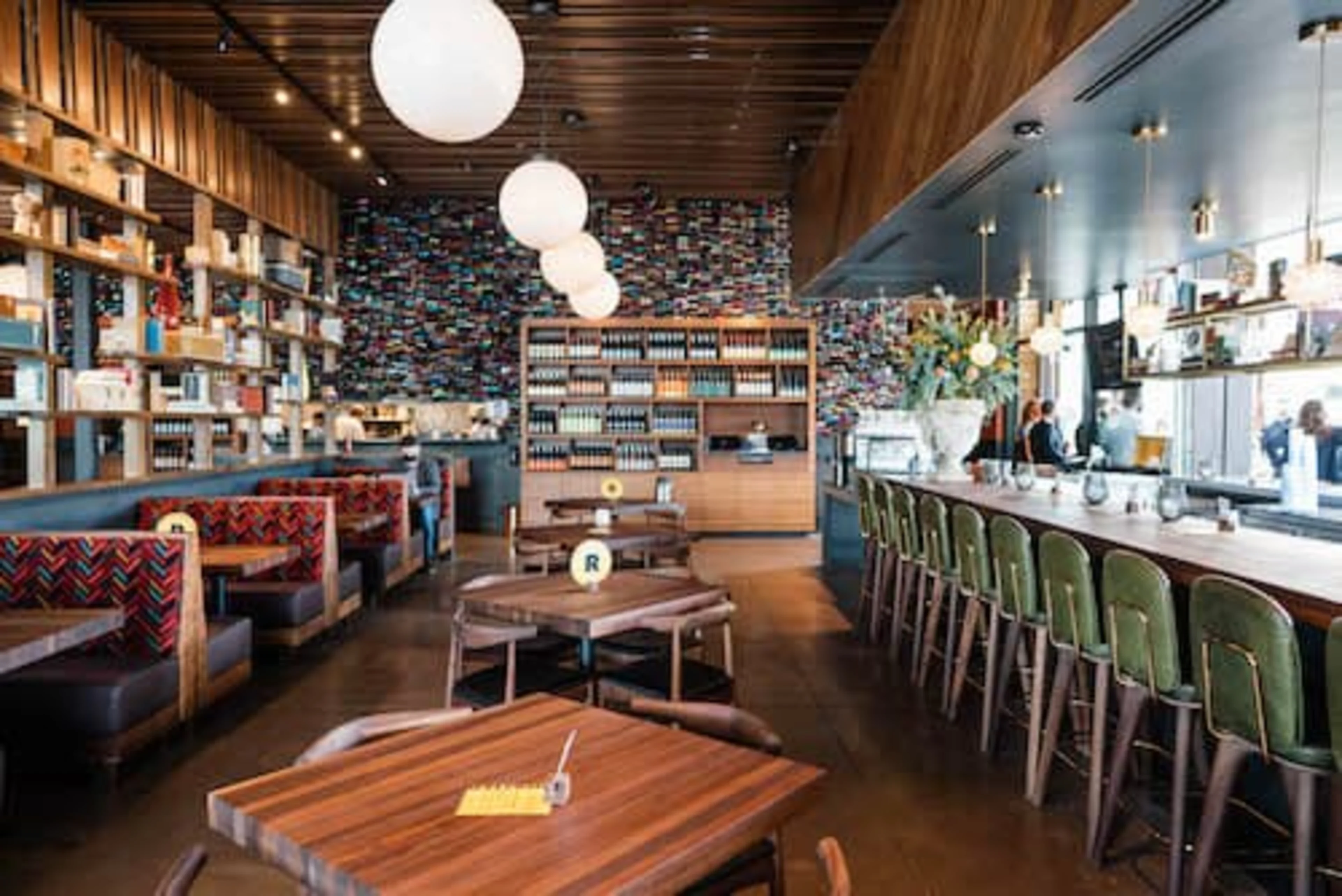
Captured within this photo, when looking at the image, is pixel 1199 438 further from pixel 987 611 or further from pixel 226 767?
pixel 226 767

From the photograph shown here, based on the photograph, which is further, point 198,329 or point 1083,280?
point 1083,280

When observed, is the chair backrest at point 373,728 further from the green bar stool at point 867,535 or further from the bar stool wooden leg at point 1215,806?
the green bar stool at point 867,535

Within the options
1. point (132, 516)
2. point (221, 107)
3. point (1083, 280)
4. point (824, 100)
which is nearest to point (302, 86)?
point (221, 107)

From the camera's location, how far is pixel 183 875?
1342mm

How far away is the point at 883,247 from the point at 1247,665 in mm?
5470

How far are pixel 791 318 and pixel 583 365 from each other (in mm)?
2668

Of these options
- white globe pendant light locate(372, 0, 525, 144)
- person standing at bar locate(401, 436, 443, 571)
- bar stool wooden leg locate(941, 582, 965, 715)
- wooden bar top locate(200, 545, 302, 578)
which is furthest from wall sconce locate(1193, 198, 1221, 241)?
person standing at bar locate(401, 436, 443, 571)

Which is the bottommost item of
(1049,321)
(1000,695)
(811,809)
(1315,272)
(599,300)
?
(1000,695)

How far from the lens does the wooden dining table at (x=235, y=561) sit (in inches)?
169

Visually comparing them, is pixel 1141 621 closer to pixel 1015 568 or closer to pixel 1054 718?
pixel 1054 718

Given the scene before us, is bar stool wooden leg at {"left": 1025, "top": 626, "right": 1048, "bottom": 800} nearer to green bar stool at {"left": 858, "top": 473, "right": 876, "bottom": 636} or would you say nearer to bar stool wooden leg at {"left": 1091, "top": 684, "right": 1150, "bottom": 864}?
bar stool wooden leg at {"left": 1091, "top": 684, "right": 1150, "bottom": 864}

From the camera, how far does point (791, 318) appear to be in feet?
35.6

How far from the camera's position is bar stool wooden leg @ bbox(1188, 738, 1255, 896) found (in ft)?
7.51

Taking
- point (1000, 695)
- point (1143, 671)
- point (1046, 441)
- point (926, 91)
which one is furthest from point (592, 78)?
point (1046, 441)
